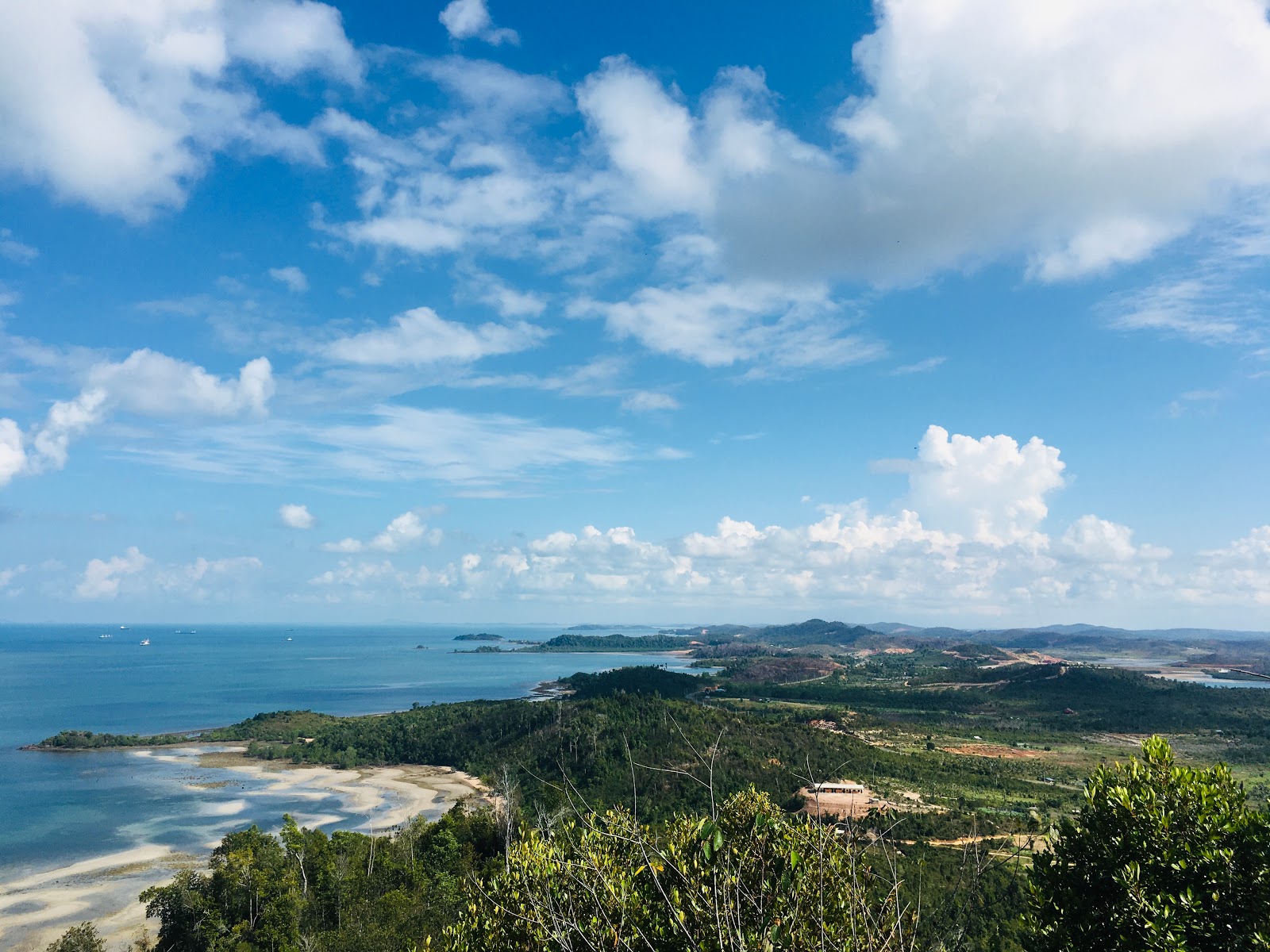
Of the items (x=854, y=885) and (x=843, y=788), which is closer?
(x=854, y=885)

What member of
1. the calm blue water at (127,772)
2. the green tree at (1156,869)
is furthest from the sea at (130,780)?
the green tree at (1156,869)

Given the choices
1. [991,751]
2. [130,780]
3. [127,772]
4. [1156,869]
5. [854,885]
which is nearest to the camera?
[854,885]

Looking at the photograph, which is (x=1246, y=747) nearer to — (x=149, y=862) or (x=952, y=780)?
(x=952, y=780)

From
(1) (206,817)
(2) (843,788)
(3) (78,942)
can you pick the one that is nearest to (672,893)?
(3) (78,942)

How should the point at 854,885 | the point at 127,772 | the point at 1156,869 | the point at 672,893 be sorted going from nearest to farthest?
the point at 854,885, the point at 672,893, the point at 1156,869, the point at 127,772

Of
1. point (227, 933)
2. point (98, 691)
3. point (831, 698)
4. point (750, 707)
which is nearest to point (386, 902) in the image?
point (227, 933)

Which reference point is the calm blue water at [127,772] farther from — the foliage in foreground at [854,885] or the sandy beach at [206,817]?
the foliage in foreground at [854,885]

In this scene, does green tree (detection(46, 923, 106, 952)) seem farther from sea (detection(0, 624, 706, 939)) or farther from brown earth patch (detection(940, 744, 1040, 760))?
brown earth patch (detection(940, 744, 1040, 760))

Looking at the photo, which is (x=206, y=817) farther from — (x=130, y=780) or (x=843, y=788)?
(x=843, y=788)
